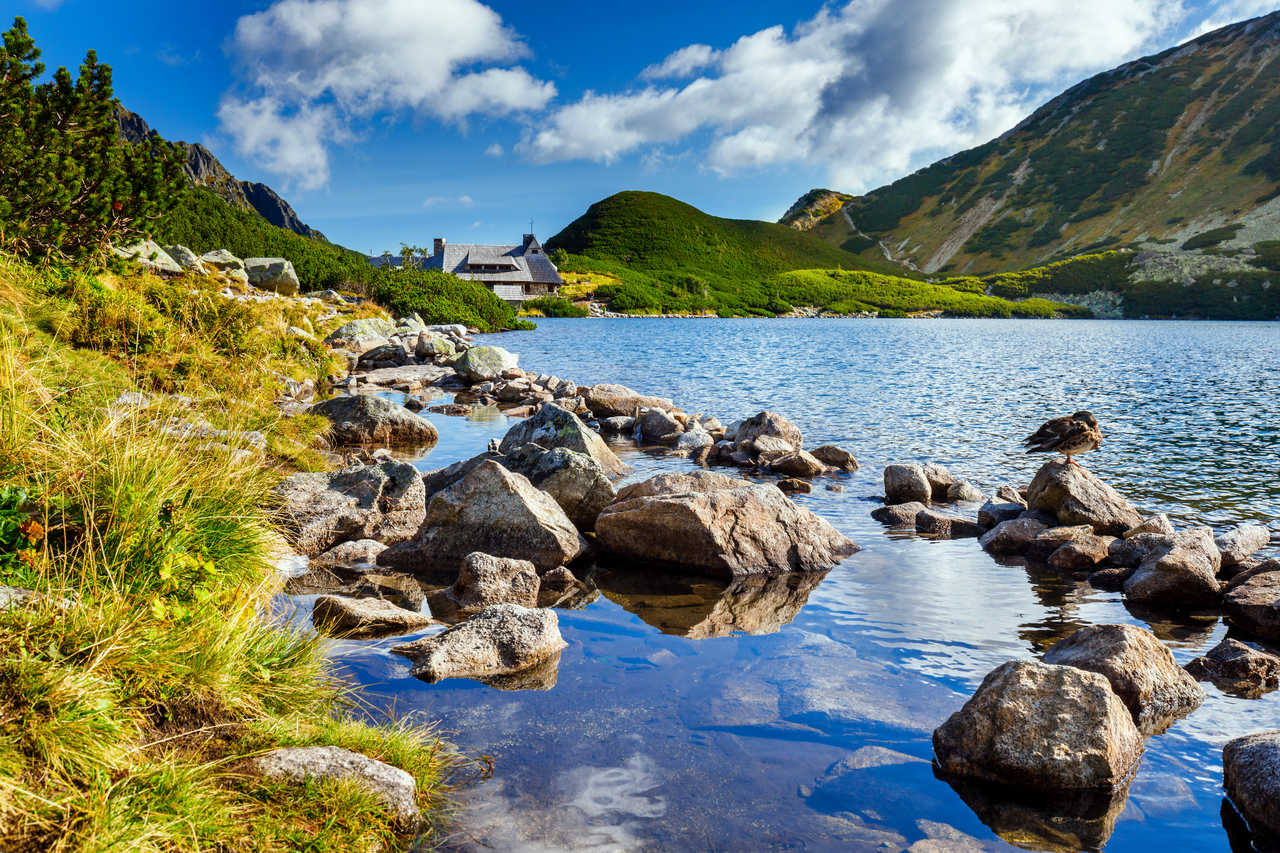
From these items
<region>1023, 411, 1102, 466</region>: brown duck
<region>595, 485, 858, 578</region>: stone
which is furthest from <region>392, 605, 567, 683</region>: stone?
<region>1023, 411, 1102, 466</region>: brown duck

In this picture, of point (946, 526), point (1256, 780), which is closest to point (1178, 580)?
point (946, 526)

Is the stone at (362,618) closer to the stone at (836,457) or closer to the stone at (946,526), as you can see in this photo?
the stone at (946,526)

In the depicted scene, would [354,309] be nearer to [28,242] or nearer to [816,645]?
[28,242]

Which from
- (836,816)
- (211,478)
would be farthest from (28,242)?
(836,816)

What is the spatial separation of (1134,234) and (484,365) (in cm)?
22121

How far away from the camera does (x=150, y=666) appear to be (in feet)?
12.8

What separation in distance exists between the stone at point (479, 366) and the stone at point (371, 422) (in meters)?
12.9

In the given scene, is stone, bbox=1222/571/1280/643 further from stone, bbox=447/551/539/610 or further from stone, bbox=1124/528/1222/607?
stone, bbox=447/551/539/610

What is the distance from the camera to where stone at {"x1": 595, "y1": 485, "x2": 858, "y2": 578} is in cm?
916

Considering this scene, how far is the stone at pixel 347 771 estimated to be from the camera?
153 inches

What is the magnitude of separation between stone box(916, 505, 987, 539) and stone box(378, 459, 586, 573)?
553 centimetres

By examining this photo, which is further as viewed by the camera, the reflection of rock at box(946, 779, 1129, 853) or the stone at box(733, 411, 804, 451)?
the stone at box(733, 411, 804, 451)

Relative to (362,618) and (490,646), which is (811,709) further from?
(362,618)

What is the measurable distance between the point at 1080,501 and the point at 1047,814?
7.34 m
